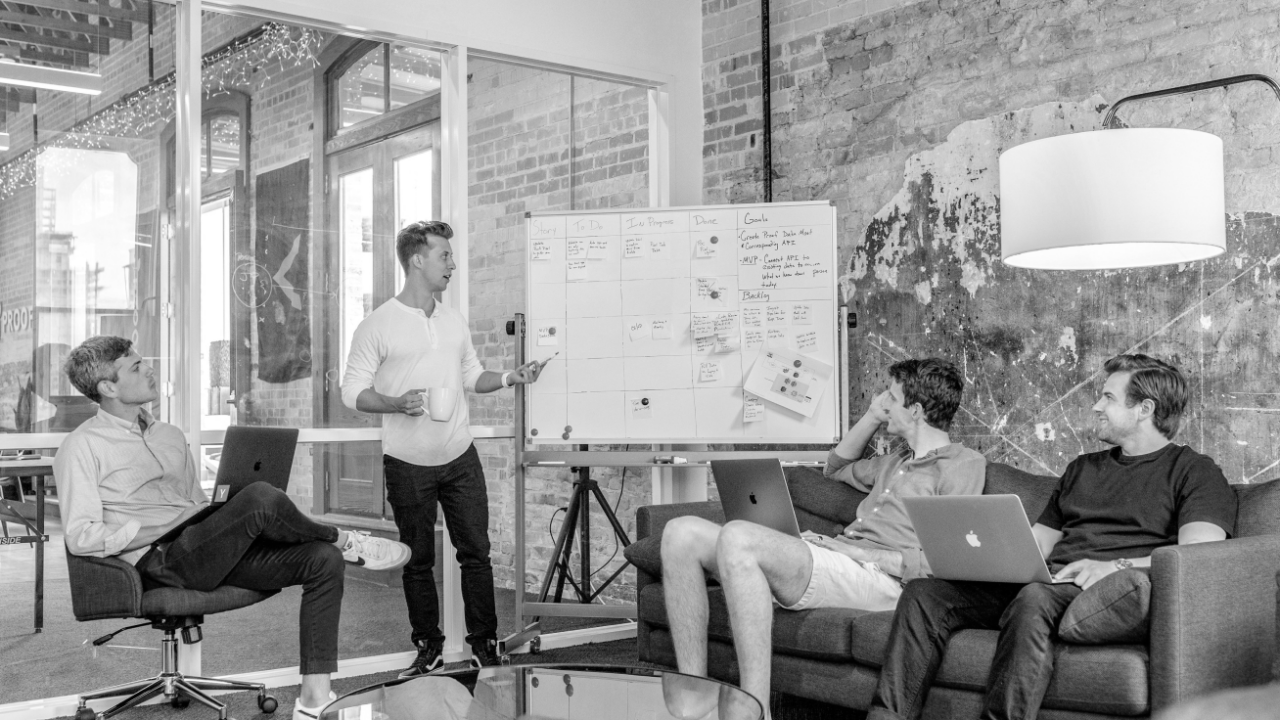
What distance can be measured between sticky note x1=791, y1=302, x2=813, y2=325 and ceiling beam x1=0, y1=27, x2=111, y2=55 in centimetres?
278

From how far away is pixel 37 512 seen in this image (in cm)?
395

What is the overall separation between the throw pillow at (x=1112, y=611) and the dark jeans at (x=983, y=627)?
0.22 feet

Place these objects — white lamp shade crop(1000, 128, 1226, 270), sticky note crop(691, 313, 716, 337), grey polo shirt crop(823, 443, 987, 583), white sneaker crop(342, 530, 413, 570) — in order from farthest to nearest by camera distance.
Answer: sticky note crop(691, 313, 716, 337), white sneaker crop(342, 530, 413, 570), grey polo shirt crop(823, 443, 987, 583), white lamp shade crop(1000, 128, 1226, 270)

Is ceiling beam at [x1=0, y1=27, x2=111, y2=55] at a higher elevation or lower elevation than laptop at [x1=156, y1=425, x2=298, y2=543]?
higher

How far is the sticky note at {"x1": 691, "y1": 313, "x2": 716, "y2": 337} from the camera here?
479 cm

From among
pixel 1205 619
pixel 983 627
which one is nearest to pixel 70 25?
pixel 983 627

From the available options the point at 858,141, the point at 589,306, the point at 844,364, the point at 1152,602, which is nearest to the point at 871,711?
the point at 1152,602

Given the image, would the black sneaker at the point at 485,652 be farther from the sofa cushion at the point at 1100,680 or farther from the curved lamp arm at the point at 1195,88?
the curved lamp arm at the point at 1195,88

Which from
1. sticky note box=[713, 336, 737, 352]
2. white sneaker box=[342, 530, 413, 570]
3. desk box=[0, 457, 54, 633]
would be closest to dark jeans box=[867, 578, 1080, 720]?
white sneaker box=[342, 530, 413, 570]

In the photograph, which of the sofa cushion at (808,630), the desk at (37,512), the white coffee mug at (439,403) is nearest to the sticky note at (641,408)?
the white coffee mug at (439,403)

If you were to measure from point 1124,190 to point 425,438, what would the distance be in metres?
2.60

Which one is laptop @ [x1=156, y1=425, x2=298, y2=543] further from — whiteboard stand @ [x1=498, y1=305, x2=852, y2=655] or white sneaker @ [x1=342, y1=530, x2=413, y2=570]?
whiteboard stand @ [x1=498, y1=305, x2=852, y2=655]

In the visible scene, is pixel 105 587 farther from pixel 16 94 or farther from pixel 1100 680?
pixel 1100 680

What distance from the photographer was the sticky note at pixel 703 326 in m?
4.79
